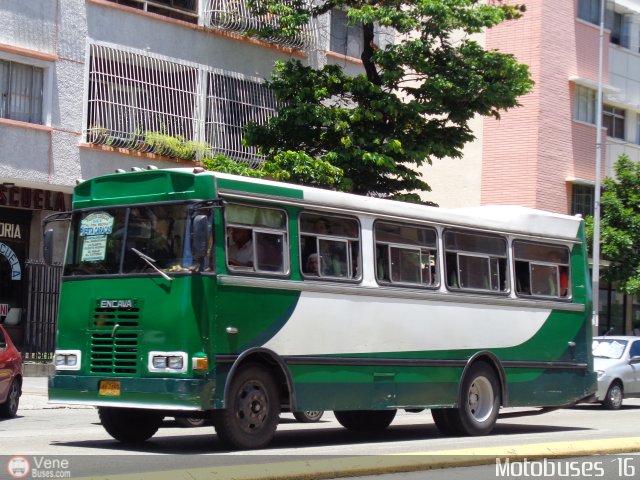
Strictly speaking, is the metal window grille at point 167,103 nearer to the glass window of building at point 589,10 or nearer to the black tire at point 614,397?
the black tire at point 614,397

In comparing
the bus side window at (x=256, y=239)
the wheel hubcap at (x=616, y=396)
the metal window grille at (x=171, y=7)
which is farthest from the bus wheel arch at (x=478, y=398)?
the metal window grille at (x=171, y=7)

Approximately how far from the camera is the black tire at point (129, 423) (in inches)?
545

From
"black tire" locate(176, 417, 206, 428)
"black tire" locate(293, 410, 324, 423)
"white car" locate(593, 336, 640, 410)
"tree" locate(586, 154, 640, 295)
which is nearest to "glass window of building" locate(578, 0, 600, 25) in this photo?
"tree" locate(586, 154, 640, 295)

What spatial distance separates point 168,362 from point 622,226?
25974mm

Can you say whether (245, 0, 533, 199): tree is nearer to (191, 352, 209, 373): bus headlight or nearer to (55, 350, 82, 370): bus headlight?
(55, 350, 82, 370): bus headlight

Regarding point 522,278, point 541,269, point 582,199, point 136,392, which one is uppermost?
point 582,199

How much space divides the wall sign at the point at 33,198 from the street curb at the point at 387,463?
1463cm

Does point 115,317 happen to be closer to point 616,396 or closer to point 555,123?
point 616,396

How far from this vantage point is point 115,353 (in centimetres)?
1298

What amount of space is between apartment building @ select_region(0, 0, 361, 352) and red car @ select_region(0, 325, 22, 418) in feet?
24.4

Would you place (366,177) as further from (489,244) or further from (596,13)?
(596,13)

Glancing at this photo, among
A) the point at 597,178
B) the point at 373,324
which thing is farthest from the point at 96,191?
the point at 597,178

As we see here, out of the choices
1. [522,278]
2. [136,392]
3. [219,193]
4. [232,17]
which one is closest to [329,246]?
[219,193]

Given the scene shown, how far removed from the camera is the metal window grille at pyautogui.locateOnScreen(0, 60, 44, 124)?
24.2m
